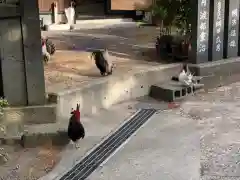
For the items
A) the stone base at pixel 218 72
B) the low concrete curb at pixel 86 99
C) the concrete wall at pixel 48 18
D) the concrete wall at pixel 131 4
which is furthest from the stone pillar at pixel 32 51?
the concrete wall at pixel 131 4

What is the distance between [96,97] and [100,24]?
26.3 ft

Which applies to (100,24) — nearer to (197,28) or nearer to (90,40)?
(90,40)

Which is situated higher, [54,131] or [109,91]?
[109,91]

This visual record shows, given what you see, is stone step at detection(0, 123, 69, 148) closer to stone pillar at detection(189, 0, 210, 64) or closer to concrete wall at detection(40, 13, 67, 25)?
stone pillar at detection(189, 0, 210, 64)

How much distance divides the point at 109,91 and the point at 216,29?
293 cm

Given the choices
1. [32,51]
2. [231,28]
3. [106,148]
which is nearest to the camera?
[106,148]

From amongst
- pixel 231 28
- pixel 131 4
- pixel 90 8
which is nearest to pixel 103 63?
pixel 231 28

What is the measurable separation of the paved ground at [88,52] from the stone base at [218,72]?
85 centimetres

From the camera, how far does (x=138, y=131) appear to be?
23.3 feet

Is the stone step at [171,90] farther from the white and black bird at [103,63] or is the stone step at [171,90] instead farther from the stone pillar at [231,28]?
the stone pillar at [231,28]

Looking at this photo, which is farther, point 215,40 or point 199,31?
point 215,40

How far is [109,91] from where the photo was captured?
325 inches

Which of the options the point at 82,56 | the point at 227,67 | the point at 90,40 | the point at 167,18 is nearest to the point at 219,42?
the point at 227,67

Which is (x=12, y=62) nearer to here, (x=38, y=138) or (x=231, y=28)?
(x=38, y=138)
